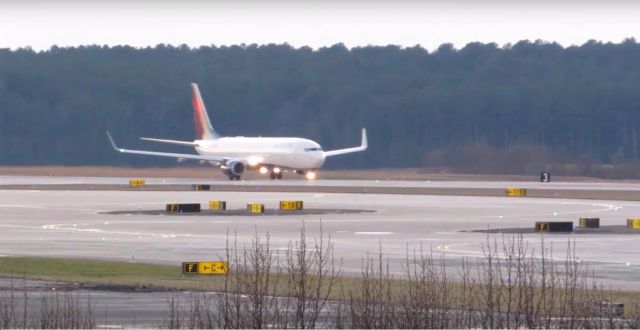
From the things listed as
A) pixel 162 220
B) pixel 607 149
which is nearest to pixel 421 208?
pixel 162 220

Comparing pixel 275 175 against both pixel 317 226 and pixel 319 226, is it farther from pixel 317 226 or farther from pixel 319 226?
pixel 319 226

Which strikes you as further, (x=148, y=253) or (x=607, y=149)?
(x=607, y=149)

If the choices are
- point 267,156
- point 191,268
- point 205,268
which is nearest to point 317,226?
point 191,268

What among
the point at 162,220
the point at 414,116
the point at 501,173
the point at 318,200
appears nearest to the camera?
the point at 162,220

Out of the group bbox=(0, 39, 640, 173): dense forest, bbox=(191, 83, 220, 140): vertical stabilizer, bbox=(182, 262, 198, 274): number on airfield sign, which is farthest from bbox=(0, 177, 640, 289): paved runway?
bbox=(0, 39, 640, 173): dense forest

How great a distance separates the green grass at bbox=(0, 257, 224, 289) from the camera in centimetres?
2819

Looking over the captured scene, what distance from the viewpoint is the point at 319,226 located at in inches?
1891

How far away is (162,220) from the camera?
52219 millimetres

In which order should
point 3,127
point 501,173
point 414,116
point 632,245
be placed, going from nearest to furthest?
point 632,245 < point 501,173 < point 3,127 < point 414,116

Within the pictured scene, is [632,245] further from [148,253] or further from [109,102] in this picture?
[109,102]

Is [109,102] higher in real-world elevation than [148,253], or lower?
higher

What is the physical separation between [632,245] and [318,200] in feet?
102

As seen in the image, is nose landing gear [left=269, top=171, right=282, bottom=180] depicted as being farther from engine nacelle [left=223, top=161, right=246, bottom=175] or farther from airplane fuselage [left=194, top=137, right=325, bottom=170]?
engine nacelle [left=223, top=161, right=246, bottom=175]

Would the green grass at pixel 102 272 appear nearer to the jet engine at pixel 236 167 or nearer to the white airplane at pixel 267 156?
the white airplane at pixel 267 156
